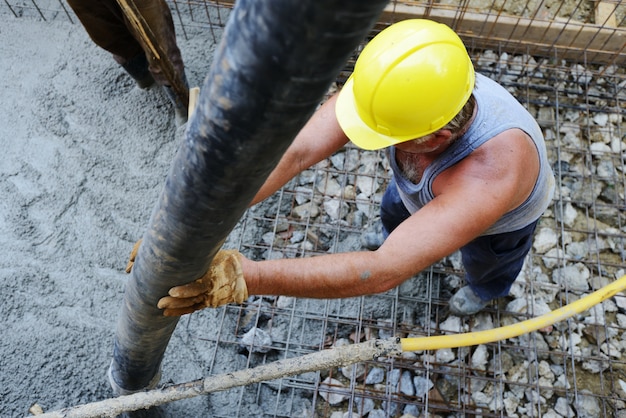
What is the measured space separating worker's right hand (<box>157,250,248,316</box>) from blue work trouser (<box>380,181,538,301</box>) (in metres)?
1.26

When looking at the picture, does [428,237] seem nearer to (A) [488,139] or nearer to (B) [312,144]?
(A) [488,139]

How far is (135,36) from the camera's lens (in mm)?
3201

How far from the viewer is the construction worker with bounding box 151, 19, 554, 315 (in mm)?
1793

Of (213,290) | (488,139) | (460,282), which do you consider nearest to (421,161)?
(488,139)

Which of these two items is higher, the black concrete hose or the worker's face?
the black concrete hose

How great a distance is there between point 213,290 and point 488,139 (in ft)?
3.64

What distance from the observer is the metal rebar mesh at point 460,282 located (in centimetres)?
306

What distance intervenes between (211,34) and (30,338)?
7.83 feet

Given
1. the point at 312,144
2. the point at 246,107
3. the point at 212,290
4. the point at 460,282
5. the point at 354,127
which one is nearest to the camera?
the point at 246,107

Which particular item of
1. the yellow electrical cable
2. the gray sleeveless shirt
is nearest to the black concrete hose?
the gray sleeveless shirt

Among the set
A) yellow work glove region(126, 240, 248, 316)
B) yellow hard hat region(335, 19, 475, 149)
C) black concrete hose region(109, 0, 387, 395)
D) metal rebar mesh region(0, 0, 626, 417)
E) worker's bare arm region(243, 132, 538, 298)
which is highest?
black concrete hose region(109, 0, 387, 395)

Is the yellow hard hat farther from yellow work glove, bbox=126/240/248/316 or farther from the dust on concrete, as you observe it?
the dust on concrete

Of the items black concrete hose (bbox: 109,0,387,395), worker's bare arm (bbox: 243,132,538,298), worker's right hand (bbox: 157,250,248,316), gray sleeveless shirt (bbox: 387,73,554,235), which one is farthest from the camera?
gray sleeveless shirt (bbox: 387,73,554,235)

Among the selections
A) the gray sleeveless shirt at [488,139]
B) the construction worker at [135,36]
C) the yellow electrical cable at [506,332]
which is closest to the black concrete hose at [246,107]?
the gray sleeveless shirt at [488,139]
